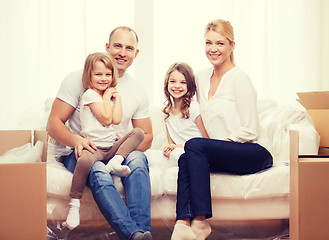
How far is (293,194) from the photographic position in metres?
1.78

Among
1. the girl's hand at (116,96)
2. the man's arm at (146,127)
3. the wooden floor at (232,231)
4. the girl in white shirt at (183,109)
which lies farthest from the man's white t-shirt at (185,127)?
the wooden floor at (232,231)

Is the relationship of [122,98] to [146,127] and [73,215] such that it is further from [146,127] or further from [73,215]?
[73,215]

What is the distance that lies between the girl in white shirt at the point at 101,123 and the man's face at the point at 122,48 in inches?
5.2

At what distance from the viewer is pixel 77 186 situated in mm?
1893

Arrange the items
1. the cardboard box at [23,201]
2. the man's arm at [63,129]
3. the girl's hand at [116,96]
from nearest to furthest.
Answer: the cardboard box at [23,201] < the man's arm at [63,129] < the girl's hand at [116,96]

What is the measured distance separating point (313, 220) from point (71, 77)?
4.01 feet

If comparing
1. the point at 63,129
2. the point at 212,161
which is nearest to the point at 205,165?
the point at 212,161

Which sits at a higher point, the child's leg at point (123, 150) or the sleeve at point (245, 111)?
the sleeve at point (245, 111)

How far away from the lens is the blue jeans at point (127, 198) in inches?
70.9

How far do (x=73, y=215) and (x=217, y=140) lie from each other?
2.22 feet

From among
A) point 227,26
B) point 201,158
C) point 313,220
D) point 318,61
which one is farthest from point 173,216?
point 318,61

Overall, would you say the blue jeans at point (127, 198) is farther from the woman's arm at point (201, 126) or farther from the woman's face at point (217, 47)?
the woman's face at point (217, 47)

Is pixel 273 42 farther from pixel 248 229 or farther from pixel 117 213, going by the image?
pixel 117 213

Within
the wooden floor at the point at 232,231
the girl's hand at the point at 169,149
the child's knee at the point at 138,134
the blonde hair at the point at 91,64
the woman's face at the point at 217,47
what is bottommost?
the wooden floor at the point at 232,231
